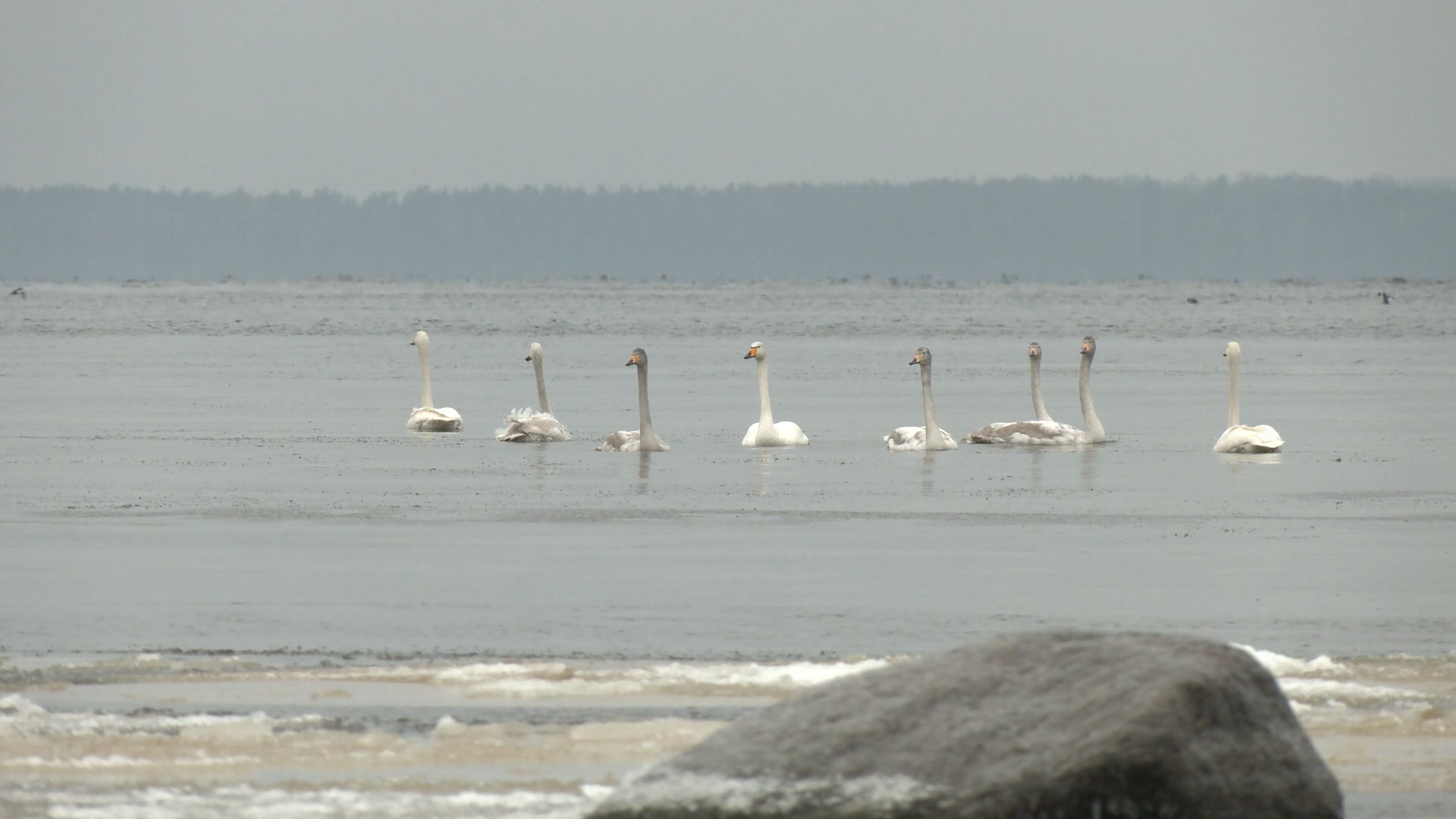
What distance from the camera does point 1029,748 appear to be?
5641 mm

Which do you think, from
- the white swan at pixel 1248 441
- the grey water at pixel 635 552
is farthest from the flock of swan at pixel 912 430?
the grey water at pixel 635 552

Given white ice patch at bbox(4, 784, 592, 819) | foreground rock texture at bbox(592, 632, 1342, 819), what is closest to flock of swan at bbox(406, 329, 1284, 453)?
white ice patch at bbox(4, 784, 592, 819)

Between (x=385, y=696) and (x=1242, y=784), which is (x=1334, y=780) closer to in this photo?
(x=1242, y=784)

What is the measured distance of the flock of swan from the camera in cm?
2178

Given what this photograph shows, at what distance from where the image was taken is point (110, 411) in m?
27.8

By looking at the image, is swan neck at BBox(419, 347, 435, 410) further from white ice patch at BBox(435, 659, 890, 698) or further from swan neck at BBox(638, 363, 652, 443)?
white ice patch at BBox(435, 659, 890, 698)

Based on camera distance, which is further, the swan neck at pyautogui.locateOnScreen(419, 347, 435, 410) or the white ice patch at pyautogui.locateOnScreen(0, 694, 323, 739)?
the swan neck at pyautogui.locateOnScreen(419, 347, 435, 410)

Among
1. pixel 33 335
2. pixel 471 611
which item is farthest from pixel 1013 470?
pixel 33 335

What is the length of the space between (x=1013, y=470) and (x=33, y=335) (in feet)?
158

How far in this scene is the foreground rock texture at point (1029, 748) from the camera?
219 inches

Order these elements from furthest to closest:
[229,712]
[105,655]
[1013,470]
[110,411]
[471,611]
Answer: [110,411] < [1013,470] < [471,611] < [105,655] < [229,712]

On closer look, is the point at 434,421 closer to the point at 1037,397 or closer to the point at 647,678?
the point at 1037,397

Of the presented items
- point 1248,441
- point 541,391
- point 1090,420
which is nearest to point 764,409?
point 541,391

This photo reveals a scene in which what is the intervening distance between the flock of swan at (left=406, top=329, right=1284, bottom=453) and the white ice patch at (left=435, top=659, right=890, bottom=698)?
12390 millimetres
